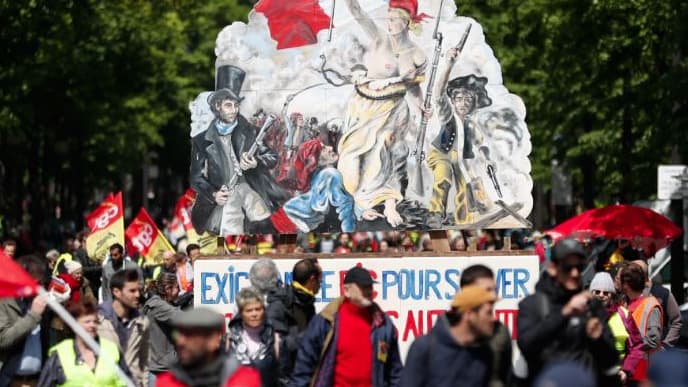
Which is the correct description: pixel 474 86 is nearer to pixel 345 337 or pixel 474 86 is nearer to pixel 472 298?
pixel 345 337

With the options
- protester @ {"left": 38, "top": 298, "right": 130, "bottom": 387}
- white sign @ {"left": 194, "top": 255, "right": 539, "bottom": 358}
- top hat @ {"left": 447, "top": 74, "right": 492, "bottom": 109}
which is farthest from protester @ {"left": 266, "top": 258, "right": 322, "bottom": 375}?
top hat @ {"left": 447, "top": 74, "right": 492, "bottom": 109}

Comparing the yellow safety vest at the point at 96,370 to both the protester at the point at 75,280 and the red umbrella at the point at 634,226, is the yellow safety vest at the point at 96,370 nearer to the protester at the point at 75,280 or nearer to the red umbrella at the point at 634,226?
the protester at the point at 75,280

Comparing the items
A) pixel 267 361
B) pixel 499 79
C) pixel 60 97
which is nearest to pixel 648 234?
pixel 499 79

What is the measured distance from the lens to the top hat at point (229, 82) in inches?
591

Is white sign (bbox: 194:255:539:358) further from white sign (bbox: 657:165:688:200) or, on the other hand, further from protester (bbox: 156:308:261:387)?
white sign (bbox: 657:165:688:200)

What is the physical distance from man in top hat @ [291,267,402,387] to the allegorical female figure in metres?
4.28

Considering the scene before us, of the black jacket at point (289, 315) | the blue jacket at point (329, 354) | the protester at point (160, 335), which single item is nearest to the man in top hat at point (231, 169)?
the protester at point (160, 335)

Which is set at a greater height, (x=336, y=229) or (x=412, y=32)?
(x=412, y=32)

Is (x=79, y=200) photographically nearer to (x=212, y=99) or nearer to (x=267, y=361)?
(x=212, y=99)

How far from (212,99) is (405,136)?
5.71ft

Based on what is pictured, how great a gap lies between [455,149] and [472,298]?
6204 mm

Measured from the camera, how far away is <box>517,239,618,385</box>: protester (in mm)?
9008

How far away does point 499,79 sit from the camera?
49.4 ft

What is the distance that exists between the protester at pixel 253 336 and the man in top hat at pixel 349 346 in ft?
0.90
